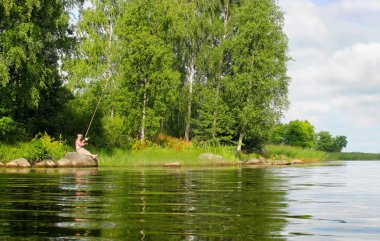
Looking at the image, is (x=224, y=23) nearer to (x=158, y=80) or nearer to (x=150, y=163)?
(x=158, y=80)

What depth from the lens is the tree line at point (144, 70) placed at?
115 feet

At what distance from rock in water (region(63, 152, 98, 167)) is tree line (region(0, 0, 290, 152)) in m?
4.23

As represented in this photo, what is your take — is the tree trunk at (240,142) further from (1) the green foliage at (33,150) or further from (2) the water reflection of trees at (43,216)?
(2) the water reflection of trees at (43,216)

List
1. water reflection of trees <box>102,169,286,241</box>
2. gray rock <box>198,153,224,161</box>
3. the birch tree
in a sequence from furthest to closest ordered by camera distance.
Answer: the birch tree < gray rock <box>198,153,224,161</box> < water reflection of trees <box>102,169,286,241</box>

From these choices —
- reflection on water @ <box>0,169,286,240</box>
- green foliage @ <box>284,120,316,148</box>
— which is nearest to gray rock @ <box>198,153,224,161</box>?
reflection on water @ <box>0,169,286,240</box>

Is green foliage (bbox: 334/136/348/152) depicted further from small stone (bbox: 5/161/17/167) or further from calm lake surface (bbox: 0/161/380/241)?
calm lake surface (bbox: 0/161/380/241)

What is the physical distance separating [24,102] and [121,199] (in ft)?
91.7

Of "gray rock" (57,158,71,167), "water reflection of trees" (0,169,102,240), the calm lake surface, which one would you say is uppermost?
"gray rock" (57,158,71,167)

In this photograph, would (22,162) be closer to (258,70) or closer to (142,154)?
(142,154)

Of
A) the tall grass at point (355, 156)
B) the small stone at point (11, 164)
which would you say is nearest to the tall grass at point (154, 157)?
the small stone at point (11, 164)

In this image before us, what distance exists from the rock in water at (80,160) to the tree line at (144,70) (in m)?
4.23

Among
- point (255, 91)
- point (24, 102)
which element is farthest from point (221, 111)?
point (24, 102)

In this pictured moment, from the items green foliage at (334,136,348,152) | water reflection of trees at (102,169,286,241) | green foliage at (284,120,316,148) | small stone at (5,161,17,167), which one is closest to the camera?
water reflection of trees at (102,169,286,241)

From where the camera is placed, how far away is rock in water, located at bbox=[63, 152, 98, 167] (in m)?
31.8
